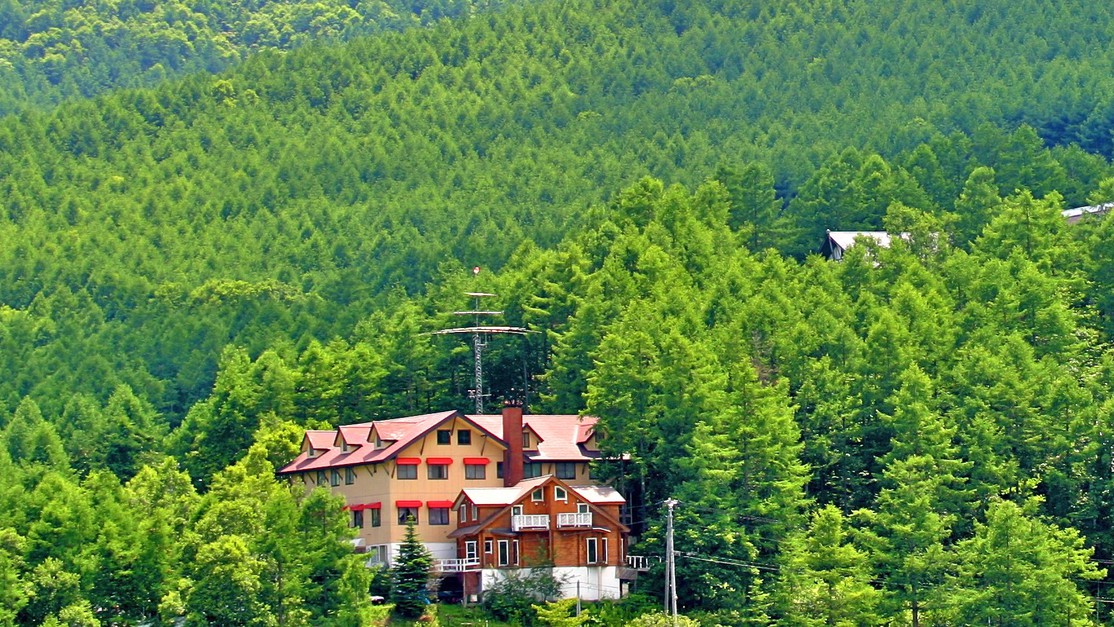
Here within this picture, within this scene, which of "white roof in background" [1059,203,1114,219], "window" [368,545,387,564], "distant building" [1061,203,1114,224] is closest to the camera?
"window" [368,545,387,564]

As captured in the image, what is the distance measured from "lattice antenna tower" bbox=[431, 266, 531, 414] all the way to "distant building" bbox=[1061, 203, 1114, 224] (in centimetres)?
3901

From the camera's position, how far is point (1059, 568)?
311 feet

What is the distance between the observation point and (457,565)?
100812mm

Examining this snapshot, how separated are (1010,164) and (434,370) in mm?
57307

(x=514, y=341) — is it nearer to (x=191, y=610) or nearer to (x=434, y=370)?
(x=434, y=370)

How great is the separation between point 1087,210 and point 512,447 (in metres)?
52.4

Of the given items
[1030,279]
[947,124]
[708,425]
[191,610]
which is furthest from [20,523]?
[947,124]

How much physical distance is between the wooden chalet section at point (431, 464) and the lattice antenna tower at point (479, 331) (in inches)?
295

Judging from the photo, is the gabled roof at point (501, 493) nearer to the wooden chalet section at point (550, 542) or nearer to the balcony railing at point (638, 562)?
the wooden chalet section at point (550, 542)

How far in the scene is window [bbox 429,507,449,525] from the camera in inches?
4149

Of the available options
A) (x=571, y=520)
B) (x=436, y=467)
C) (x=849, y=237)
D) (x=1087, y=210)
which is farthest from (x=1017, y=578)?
(x=849, y=237)

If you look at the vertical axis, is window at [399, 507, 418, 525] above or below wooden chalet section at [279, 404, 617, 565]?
below

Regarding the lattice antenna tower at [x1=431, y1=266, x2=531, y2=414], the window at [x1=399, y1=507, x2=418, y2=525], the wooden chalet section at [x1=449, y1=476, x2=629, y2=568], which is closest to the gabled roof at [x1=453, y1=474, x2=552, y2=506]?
the wooden chalet section at [x1=449, y1=476, x2=629, y2=568]

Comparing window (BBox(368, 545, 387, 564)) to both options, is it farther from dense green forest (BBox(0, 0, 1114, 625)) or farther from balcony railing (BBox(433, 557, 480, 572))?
dense green forest (BBox(0, 0, 1114, 625))
